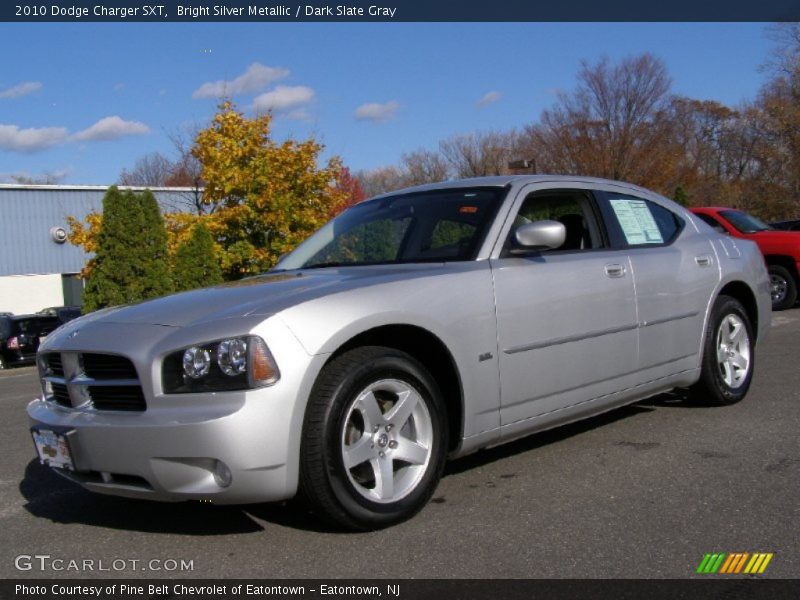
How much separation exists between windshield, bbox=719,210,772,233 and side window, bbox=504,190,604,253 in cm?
922

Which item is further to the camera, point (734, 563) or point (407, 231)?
point (407, 231)

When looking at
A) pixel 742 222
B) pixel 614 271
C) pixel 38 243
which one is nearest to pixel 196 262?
pixel 742 222

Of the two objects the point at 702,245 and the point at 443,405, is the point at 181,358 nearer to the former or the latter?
the point at 443,405

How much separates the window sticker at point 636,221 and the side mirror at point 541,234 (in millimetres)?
1138

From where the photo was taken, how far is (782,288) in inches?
538

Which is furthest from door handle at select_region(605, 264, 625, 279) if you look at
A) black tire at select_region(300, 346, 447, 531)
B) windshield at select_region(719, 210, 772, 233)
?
windshield at select_region(719, 210, 772, 233)

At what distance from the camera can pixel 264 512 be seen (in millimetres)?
3904

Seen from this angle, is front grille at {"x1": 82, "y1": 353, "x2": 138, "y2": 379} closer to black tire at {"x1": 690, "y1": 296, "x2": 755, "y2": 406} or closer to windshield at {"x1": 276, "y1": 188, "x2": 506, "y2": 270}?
windshield at {"x1": 276, "y1": 188, "x2": 506, "y2": 270}

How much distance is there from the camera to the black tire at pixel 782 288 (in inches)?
531

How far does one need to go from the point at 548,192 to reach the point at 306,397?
87.0 inches

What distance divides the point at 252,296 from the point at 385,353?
64 cm

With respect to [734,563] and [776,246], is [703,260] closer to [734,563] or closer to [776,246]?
[734,563]
